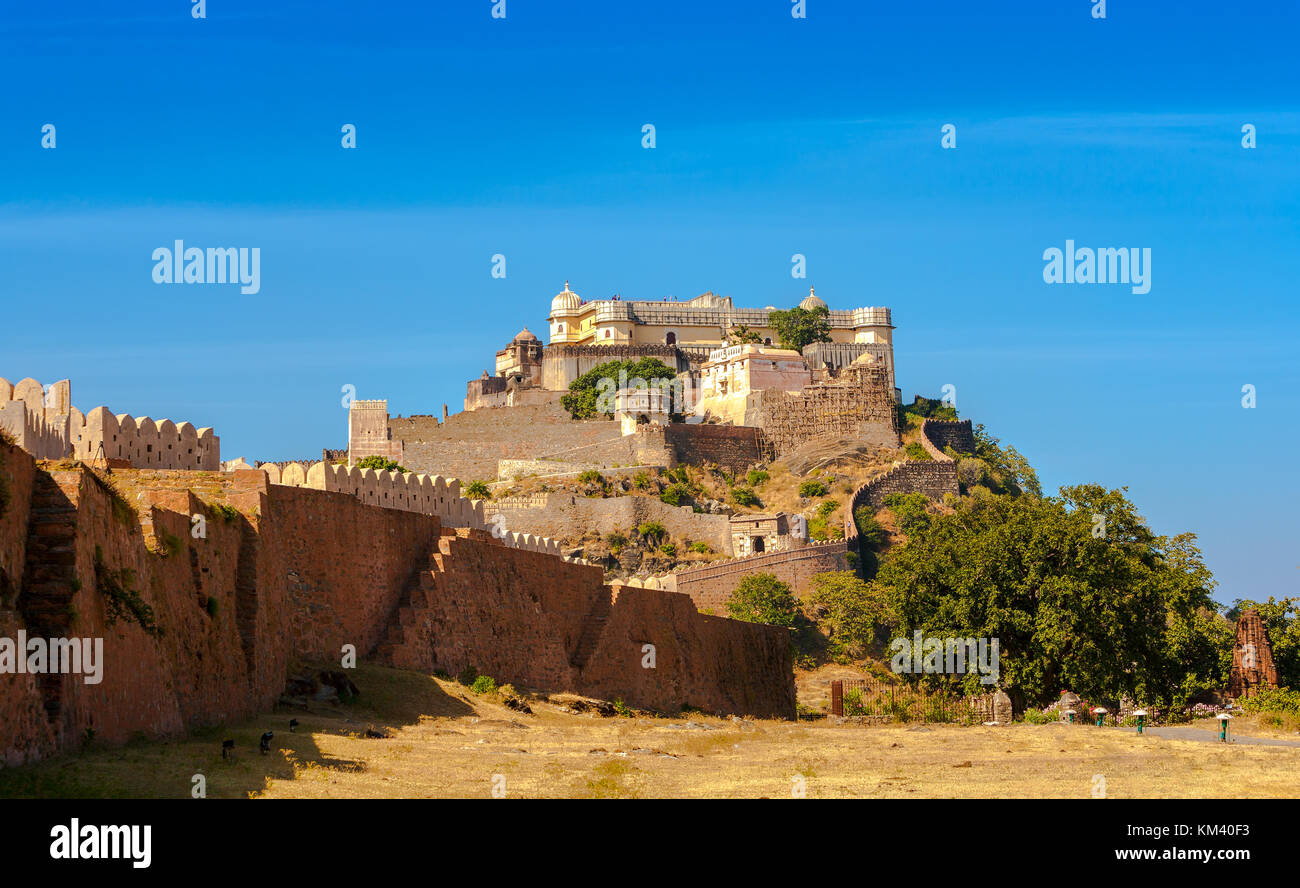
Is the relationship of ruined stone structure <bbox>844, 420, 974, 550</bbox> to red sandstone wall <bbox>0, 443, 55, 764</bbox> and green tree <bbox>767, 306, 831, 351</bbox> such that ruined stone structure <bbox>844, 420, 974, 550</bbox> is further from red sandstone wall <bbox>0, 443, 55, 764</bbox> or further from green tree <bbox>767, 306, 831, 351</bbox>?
red sandstone wall <bbox>0, 443, 55, 764</bbox>

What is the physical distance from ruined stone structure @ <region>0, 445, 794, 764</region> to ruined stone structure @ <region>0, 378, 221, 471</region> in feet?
7.90

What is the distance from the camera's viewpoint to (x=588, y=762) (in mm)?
20406

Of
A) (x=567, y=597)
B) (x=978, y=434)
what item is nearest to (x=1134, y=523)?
(x=567, y=597)

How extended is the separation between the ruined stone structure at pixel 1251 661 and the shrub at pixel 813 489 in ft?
178

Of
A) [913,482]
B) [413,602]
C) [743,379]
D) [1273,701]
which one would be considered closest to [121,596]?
[413,602]

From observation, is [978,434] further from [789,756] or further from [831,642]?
[789,756]

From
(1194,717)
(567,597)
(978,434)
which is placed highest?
(978,434)

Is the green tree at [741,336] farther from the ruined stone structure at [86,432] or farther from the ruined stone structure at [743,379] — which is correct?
the ruined stone structure at [86,432]

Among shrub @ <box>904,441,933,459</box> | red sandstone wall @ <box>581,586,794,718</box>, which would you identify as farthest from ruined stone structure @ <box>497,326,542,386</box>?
red sandstone wall @ <box>581,586,794,718</box>

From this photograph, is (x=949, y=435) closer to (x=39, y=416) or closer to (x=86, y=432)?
(x=86, y=432)

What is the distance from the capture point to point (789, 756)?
73.3 feet

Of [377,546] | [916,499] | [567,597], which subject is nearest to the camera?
[377,546]

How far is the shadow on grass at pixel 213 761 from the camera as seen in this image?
13.2 meters
